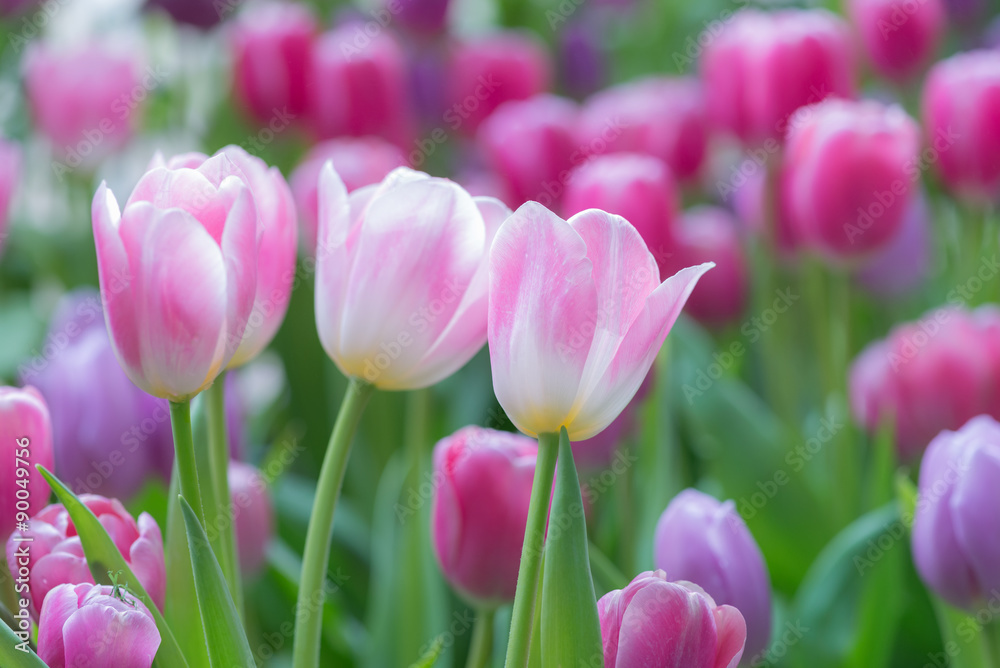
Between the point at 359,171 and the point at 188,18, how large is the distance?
423 millimetres

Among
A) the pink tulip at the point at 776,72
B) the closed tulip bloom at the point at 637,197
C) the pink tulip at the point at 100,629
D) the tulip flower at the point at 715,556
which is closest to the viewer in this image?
the pink tulip at the point at 100,629

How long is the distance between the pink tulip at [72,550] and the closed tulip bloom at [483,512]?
119 millimetres

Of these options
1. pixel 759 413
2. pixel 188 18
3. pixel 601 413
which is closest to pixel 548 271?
pixel 601 413

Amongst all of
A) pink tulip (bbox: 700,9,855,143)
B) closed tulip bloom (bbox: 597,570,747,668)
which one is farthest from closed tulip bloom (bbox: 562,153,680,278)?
closed tulip bloom (bbox: 597,570,747,668)

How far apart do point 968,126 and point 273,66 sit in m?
0.58

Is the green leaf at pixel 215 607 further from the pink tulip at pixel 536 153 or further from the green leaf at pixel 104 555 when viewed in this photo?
the pink tulip at pixel 536 153

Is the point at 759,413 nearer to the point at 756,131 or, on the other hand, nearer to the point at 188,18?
the point at 756,131

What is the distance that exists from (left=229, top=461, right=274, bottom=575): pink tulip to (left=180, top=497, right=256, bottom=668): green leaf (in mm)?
187

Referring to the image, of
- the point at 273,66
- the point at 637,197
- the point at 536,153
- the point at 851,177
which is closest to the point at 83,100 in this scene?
the point at 273,66

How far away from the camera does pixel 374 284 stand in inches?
12.8

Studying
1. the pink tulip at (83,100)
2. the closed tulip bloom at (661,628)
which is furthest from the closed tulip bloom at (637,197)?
the pink tulip at (83,100)

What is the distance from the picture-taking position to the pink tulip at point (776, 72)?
0.76 metres

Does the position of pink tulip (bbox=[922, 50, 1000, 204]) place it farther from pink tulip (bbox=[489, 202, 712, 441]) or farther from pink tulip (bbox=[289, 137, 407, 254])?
pink tulip (bbox=[489, 202, 712, 441])

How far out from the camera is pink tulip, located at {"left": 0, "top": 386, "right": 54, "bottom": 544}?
33cm
